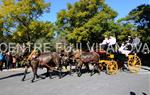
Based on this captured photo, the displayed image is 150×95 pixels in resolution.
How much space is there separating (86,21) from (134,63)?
31.9 metres

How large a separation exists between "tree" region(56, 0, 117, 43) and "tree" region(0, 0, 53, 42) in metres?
8.26

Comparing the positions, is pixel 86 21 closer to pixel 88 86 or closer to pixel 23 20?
pixel 23 20

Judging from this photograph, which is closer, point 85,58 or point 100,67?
point 85,58

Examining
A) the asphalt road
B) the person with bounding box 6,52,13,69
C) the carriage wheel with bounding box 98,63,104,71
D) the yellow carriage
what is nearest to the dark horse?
the asphalt road

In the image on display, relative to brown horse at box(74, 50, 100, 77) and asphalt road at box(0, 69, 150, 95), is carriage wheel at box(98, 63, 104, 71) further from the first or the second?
asphalt road at box(0, 69, 150, 95)

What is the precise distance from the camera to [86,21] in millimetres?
51094

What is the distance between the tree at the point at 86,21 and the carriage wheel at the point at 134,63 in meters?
28.3

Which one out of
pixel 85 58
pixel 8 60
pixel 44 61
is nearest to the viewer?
pixel 44 61

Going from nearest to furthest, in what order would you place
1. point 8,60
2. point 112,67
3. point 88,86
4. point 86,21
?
point 88,86, point 112,67, point 8,60, point 86,21

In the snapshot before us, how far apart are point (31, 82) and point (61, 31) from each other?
35.2 metres

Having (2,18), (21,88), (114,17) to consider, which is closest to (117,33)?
(114,17)

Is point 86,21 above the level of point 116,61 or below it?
above

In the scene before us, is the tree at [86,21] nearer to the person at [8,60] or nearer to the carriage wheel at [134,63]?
the person at [8,60]

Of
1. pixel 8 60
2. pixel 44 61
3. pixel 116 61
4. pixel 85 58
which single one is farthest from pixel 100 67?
pixel 8 60
